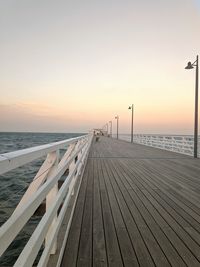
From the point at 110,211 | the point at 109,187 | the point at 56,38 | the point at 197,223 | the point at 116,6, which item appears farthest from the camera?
the point at 56,38

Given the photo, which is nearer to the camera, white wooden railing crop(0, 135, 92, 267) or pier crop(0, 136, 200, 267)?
white wooden railing crop(0, 135, 92, 267)

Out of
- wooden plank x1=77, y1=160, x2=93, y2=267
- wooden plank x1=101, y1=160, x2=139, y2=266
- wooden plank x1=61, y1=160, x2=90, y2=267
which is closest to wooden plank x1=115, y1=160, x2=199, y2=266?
wooden plank x1=101, y1=160, x2=139, y2=266

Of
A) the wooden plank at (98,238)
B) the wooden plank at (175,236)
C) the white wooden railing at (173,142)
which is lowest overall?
the wooden plank at (98,238)

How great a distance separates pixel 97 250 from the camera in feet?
8.83

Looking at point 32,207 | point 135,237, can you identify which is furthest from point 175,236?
point 32,207

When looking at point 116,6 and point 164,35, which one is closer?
point 116,6

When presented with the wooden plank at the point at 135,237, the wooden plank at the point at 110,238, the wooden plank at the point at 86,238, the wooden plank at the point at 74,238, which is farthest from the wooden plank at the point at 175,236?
the wooden plank at the point at 74,238

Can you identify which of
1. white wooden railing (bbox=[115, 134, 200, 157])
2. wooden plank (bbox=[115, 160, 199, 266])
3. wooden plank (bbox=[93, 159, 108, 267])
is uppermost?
white wooden railing (bbox=[115, 134, 200, 157])

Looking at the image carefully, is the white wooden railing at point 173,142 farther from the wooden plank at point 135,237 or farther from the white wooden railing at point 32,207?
the white wooden railing at point 32,207

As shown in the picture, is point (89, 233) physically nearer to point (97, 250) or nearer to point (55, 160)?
point (97, 250)

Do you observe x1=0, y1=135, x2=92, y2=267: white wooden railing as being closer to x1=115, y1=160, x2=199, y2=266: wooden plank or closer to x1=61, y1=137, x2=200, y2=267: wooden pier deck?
x1=61, y1=137, x2=200, y2=267: wooden pier deck

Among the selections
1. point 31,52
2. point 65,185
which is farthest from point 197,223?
point 31,52

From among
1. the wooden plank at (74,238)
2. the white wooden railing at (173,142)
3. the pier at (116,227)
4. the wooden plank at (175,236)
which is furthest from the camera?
the white wooden railing at (173,142)

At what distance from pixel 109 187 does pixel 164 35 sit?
486 inches
